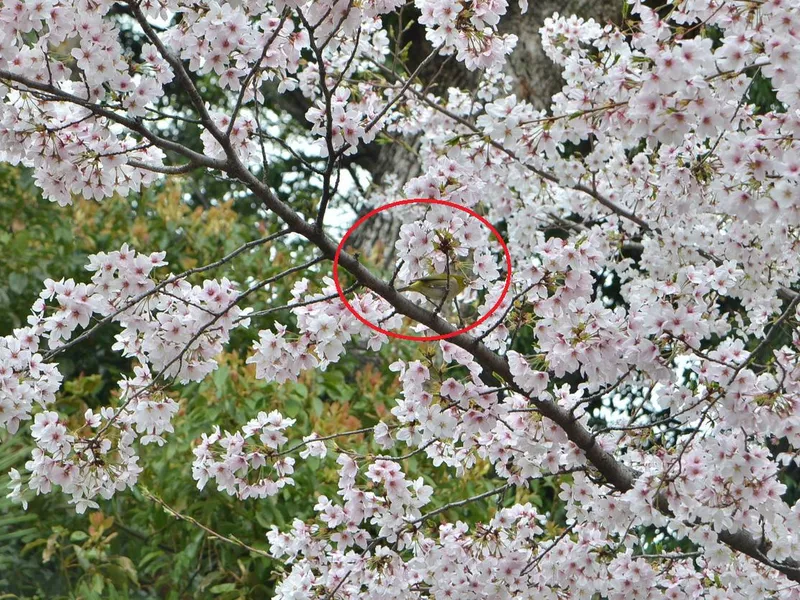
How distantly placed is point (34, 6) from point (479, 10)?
2.98ft

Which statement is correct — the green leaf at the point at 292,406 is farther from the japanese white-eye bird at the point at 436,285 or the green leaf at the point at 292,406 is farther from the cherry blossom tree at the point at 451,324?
the japanese white-eye bird at the point at 436,285

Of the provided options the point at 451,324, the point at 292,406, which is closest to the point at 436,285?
the point at 451,324

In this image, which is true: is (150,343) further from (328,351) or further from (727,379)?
(727,379)

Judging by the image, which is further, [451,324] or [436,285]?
[451,324]

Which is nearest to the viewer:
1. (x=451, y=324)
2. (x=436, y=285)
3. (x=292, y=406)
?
(x=436, y=285)

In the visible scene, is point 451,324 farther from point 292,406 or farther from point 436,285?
point 292,406

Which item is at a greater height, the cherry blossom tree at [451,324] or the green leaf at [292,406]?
the green leaf at [292,406]

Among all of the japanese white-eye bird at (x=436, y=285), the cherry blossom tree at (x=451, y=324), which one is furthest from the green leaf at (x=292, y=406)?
the japanese white-eye bird at (x=436, y=285)

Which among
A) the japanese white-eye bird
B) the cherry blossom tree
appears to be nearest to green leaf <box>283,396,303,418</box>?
the cherry blossom tree

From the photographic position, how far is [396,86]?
3.75 meters

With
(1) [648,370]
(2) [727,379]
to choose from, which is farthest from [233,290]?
(2) [727,379]

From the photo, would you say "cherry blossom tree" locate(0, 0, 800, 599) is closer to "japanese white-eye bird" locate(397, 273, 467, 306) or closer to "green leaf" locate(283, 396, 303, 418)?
"japanese white-eye bird" locate(397, 273, 467, 306)

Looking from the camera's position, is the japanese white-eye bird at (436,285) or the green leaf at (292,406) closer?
the japanese white-eye bird at (436,285)

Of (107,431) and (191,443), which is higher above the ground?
(191,443)
